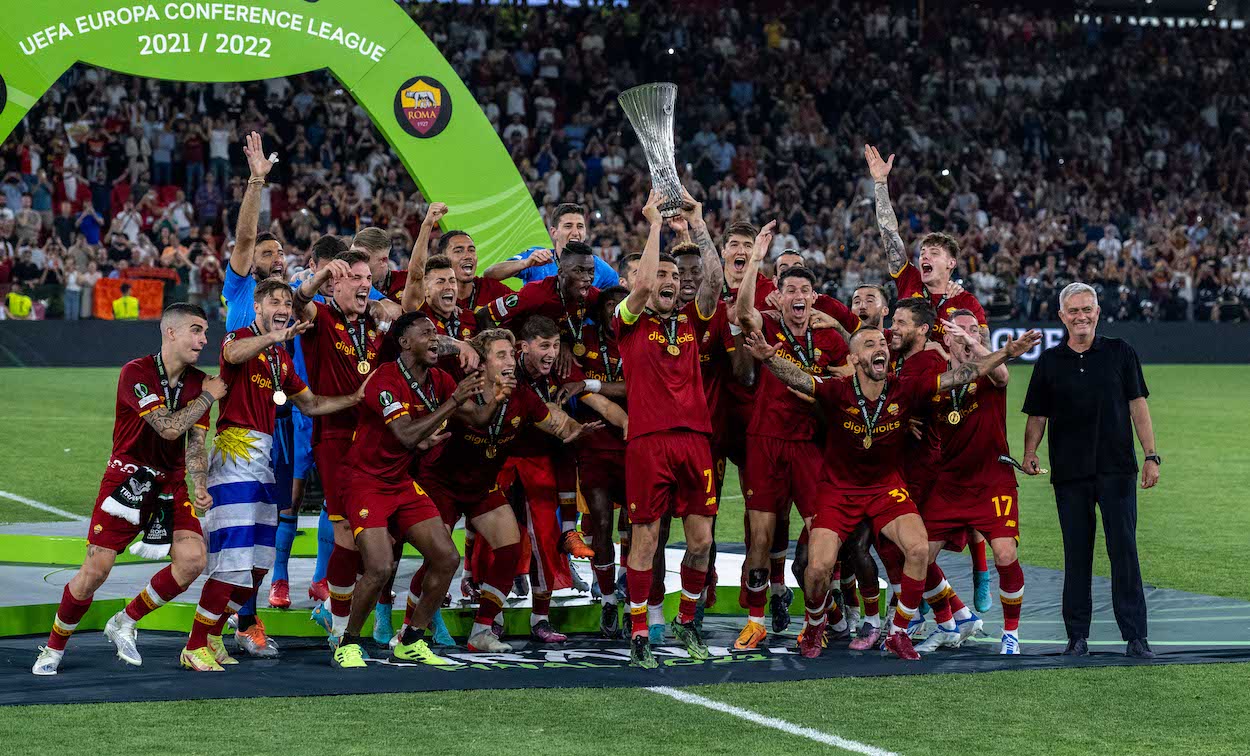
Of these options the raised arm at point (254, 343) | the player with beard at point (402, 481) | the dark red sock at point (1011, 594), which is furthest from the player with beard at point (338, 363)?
the dark red sock at point (1011, 594)

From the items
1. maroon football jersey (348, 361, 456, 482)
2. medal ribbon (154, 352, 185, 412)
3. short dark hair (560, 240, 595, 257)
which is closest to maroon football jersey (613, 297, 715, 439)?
short dark hair (560, 240, 595, 257)

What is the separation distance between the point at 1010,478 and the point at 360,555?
3.59m

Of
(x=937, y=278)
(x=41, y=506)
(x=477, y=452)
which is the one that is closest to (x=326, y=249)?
(x=477, y=452)

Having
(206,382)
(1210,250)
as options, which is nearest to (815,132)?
(1210,250)

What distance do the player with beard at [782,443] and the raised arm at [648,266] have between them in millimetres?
617

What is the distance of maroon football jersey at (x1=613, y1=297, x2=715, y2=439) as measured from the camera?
8328mm

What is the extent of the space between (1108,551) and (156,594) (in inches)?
195

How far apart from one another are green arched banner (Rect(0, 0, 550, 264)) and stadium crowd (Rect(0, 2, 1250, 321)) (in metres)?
12.7

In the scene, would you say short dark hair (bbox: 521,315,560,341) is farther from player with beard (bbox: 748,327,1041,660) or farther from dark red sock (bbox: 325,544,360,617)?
dark red sock (bbox: 325,544,360,617)

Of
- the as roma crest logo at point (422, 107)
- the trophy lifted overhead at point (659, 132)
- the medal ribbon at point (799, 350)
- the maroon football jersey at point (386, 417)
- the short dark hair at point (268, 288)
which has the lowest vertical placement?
the maroon football jersey at point (386, 417)

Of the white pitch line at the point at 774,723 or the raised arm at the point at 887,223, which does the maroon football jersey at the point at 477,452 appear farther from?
the raised arm at the point at 887,223

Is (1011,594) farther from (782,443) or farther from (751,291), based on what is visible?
(751,291)

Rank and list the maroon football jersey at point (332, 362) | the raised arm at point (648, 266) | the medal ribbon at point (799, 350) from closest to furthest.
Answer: the raised arm at point (648, 266) → the maroon football jersey at point (332, 362) → the medal ribbon at point (799, 350)

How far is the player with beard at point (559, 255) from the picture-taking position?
377 inches
